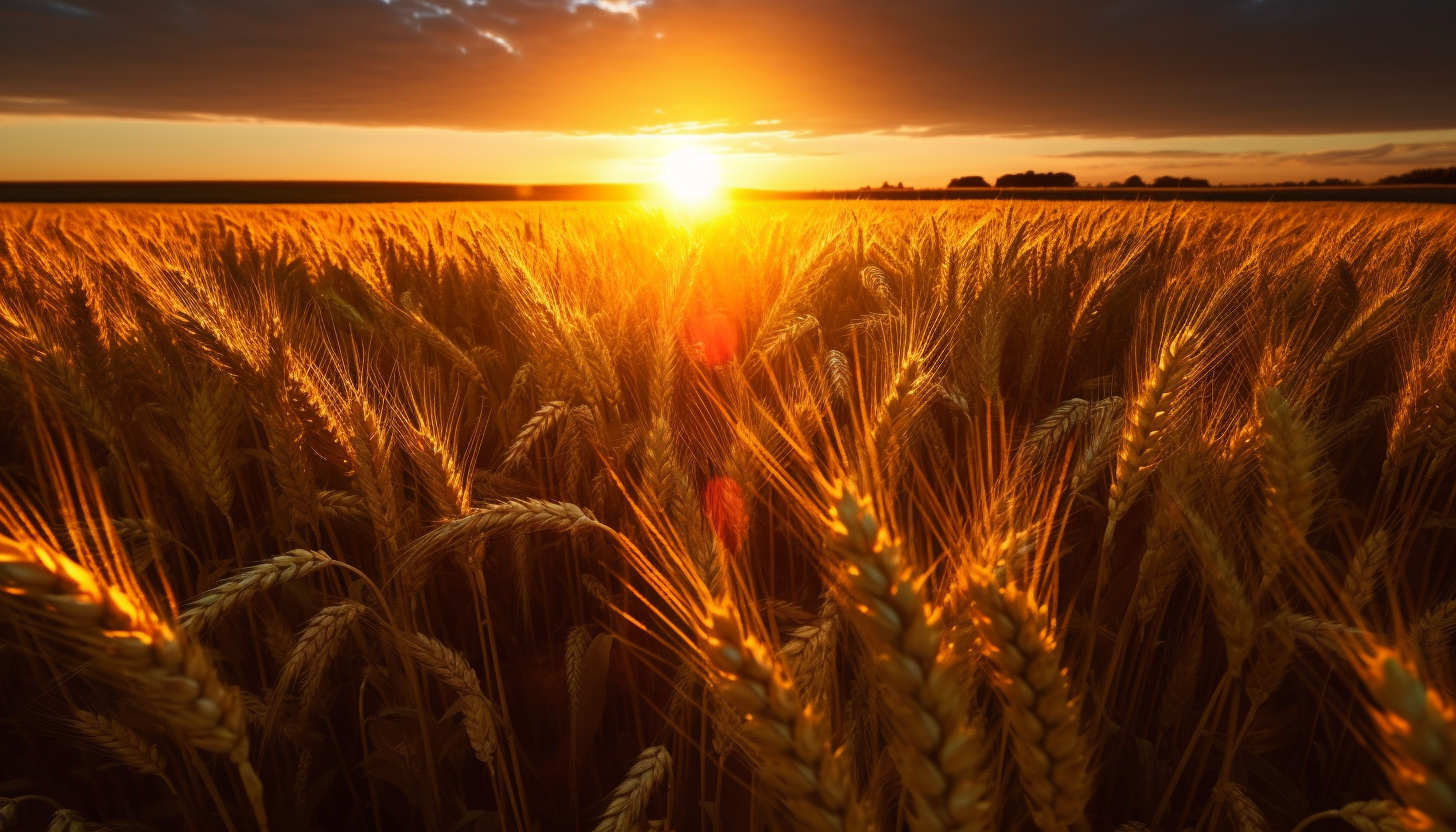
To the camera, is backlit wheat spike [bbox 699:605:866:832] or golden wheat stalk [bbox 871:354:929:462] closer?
backlit wheat spike [bbox 699:605:866:832]

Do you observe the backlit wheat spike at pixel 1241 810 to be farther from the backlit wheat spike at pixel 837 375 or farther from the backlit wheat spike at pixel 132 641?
the backlit wheat spike at pixel 132 641

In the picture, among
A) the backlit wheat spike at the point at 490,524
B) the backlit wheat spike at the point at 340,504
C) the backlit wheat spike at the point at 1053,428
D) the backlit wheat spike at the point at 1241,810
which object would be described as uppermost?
the backlit wheat spike at the point at 490,524

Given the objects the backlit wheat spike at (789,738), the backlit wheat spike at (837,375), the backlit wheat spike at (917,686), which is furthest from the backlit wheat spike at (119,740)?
the backlit wheat spike at (837,375)

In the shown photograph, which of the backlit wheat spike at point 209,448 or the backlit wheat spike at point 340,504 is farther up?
the backlit wheat spike at point 209,448

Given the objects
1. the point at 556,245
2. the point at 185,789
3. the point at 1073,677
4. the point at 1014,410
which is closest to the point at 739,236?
the point at 556,245

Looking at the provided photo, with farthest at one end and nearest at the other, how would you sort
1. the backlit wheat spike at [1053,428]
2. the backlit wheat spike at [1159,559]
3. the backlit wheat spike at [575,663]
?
1. the backlit wheat spike at [1053,428]
2. the backlit wheat spike at [575,663]
3. the backlit wheat spike at [1159,559]

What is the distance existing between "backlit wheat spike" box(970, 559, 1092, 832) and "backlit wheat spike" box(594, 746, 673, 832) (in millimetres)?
673

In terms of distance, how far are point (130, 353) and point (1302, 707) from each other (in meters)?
3.68

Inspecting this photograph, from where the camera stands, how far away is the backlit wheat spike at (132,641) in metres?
0.64

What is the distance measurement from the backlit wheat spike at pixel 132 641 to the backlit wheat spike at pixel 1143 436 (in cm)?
144

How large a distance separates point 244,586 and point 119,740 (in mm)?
664

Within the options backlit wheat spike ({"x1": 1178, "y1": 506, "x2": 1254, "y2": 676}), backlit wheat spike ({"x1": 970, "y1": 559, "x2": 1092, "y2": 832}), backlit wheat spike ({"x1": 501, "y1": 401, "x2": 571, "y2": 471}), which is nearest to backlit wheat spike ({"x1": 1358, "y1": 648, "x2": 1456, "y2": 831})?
backlit wheat spike ({"x1": 970, "y1": 559, "x2": 1092, "y2": 832})

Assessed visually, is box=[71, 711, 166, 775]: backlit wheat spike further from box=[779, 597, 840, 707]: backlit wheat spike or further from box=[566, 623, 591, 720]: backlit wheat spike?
box=[779, 597, 840, 707]: backlit wheat spike

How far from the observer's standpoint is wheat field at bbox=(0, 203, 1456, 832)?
0.75m
